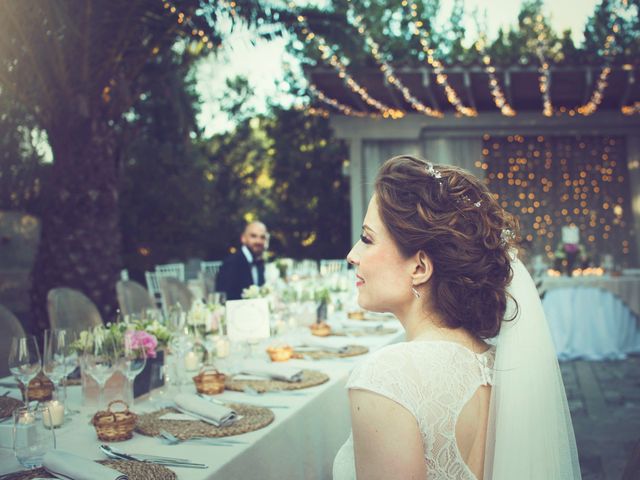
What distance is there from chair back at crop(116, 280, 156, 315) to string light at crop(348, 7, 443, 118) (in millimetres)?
3598

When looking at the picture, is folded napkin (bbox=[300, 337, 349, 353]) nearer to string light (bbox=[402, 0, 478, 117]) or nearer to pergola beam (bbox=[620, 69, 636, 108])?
string light (bbox=[402, 0, 478, 117])

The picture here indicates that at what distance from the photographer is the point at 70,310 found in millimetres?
4234

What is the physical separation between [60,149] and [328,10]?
117 inches

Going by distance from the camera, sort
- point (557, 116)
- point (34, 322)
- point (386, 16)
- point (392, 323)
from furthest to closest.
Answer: point (386, 16), point (557, 116), point (34, 322), point (392, 323)

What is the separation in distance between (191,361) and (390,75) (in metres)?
7.22

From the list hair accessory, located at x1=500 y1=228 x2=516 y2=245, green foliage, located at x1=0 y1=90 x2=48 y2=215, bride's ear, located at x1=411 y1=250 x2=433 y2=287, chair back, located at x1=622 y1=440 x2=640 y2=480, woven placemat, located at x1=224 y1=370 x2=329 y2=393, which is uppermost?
green foliage, located at x1=0 y1=90 x2=48 y2=215

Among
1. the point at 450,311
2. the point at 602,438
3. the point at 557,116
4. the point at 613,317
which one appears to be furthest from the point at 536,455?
the point at 557,116

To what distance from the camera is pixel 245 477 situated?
1825mm

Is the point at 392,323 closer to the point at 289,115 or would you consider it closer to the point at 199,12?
the point at 199,12

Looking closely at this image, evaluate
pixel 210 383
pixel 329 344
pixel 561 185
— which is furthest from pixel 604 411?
pixel 561 185

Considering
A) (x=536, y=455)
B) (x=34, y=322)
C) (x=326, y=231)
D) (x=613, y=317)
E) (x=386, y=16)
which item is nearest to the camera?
(x=536, y=455)

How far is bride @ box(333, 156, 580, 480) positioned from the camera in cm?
144

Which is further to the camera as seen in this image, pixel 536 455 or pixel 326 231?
pixel 326 231

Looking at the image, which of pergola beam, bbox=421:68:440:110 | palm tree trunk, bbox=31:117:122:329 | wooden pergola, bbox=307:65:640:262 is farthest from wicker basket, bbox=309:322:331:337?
wooden pergola, bbox=307:65:640:262
